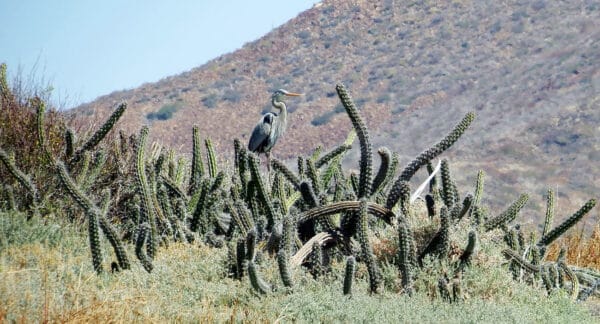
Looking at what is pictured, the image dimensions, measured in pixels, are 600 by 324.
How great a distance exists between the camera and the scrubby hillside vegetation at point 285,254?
520 centimetres

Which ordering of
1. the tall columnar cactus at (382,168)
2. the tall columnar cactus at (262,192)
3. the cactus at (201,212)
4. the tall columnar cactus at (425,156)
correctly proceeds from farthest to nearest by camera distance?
the cactus at (201,212)
the tall columnar cactus at (262,192)
the tall columnar cactus at (425,156)
the tall columnar cactus at (382,168)

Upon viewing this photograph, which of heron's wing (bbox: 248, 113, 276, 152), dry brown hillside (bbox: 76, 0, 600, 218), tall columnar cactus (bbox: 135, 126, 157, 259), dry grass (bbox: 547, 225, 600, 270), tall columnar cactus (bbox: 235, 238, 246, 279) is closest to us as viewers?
tall columnar cactus (bbox: 235, 238, 246, 279)

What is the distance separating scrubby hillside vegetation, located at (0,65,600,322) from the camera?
5195mm

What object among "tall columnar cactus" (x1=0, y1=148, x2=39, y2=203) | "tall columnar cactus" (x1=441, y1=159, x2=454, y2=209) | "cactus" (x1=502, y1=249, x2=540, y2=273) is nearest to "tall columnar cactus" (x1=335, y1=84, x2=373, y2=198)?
"tall columnar cactus" (x1=441, y1=159, x2=454, y2=209)

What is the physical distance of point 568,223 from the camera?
24.6 feet

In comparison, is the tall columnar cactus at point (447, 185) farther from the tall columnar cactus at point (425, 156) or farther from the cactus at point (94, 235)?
the cactus at point (94, 235)

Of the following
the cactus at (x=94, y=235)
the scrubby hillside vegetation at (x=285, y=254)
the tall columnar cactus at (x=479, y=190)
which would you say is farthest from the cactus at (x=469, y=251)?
the cactus at (x=94, y=235)

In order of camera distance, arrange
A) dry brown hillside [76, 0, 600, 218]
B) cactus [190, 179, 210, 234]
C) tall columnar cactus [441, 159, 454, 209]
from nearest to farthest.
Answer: tall columnar cactus [441, 159, 454, 209], cactus [190, 179, 210, 234], dry brown hillside [76, 0, 600, 218]

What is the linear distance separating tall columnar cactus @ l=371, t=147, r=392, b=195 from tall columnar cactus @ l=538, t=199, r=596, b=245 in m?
1.68

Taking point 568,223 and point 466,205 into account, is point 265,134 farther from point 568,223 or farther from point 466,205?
point 466,205

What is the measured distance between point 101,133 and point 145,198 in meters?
1.04

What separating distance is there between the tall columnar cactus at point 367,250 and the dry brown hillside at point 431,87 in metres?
35.7

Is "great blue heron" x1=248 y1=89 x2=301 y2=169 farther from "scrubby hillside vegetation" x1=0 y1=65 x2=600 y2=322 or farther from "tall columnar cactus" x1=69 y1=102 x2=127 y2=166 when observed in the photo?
"tall columnar cactus" x1=69 y1=102 x2=127 y2=166

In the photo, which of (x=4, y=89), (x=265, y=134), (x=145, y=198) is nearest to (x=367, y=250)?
(x=145, y=198)
